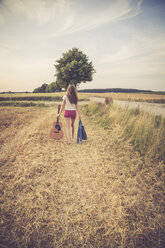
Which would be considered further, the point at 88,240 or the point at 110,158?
the point at 110,158

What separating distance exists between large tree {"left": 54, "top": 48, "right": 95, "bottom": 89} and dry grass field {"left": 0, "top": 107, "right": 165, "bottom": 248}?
25.7m

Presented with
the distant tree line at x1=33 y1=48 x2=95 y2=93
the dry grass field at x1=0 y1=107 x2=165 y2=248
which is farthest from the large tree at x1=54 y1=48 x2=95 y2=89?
the dry grass field at x1=0 y1=107 x2=165 y2=248

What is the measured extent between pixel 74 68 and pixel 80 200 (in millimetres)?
27672

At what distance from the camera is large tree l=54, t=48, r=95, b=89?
26047 millimetres

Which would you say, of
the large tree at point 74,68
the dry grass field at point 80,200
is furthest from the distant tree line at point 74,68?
the dry grass field at point 80,200

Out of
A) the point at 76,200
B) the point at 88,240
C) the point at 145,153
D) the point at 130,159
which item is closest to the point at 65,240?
the point at 88,240

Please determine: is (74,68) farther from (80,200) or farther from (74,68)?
(80,200)

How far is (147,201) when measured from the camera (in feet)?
7.89

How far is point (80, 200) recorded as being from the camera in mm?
2385

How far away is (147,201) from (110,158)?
168cm

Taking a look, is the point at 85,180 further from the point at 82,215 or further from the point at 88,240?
the point at 88,240

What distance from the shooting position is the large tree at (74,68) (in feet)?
85.5

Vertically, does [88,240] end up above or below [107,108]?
below

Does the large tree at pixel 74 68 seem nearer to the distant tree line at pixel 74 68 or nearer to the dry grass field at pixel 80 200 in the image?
the distant tree line at pixel 74 68
